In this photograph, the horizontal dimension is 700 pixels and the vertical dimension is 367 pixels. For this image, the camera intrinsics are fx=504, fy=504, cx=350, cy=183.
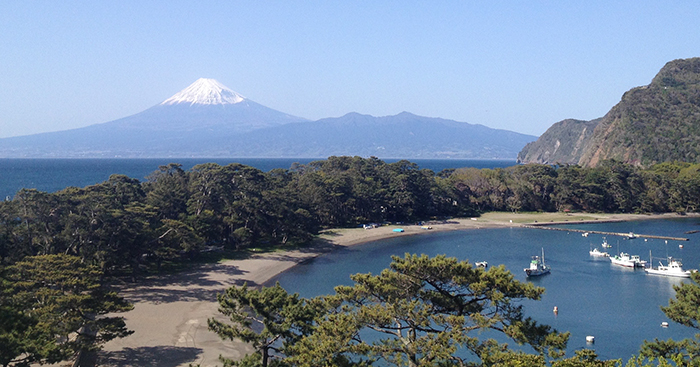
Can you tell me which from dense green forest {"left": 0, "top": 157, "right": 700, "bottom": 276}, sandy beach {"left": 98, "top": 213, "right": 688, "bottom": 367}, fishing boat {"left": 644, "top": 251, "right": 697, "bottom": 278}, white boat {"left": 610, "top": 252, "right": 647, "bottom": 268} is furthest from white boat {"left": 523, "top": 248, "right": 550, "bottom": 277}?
dense green forest {"left": 0, "top": 157, "right": 700, "bottom": 276}

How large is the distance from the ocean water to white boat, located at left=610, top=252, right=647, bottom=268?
2.61 ft

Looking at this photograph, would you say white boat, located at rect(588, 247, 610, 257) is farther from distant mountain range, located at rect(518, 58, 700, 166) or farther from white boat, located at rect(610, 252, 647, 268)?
distant mountain range, located at rect(518, 58, 700, 166)

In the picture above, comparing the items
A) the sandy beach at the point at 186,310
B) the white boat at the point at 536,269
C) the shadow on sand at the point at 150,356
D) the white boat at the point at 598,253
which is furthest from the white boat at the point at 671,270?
the shadow on sand at the point at 150,356

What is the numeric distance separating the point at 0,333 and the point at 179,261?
85.9ft

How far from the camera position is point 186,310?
2833 centimetres

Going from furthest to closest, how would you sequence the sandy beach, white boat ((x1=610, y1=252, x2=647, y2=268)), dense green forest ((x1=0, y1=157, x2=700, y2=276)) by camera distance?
white boat ((x1=610, y1=252, x2=647, y2=268)), dense green forest ((x1=0, y1=157, x2=700, y2=276)), the sandy beach

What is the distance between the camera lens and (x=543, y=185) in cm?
7962

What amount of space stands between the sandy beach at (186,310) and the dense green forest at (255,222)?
188 cm

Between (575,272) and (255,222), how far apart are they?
92.1ft

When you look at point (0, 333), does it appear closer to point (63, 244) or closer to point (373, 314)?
point (373, 314)

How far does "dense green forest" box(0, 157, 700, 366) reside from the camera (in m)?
14.7

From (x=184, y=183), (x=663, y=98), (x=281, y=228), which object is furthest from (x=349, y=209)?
(x=663, y=98)

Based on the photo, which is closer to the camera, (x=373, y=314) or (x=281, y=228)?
(x=373, y=314)

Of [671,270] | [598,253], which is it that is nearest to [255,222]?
[598,253]
